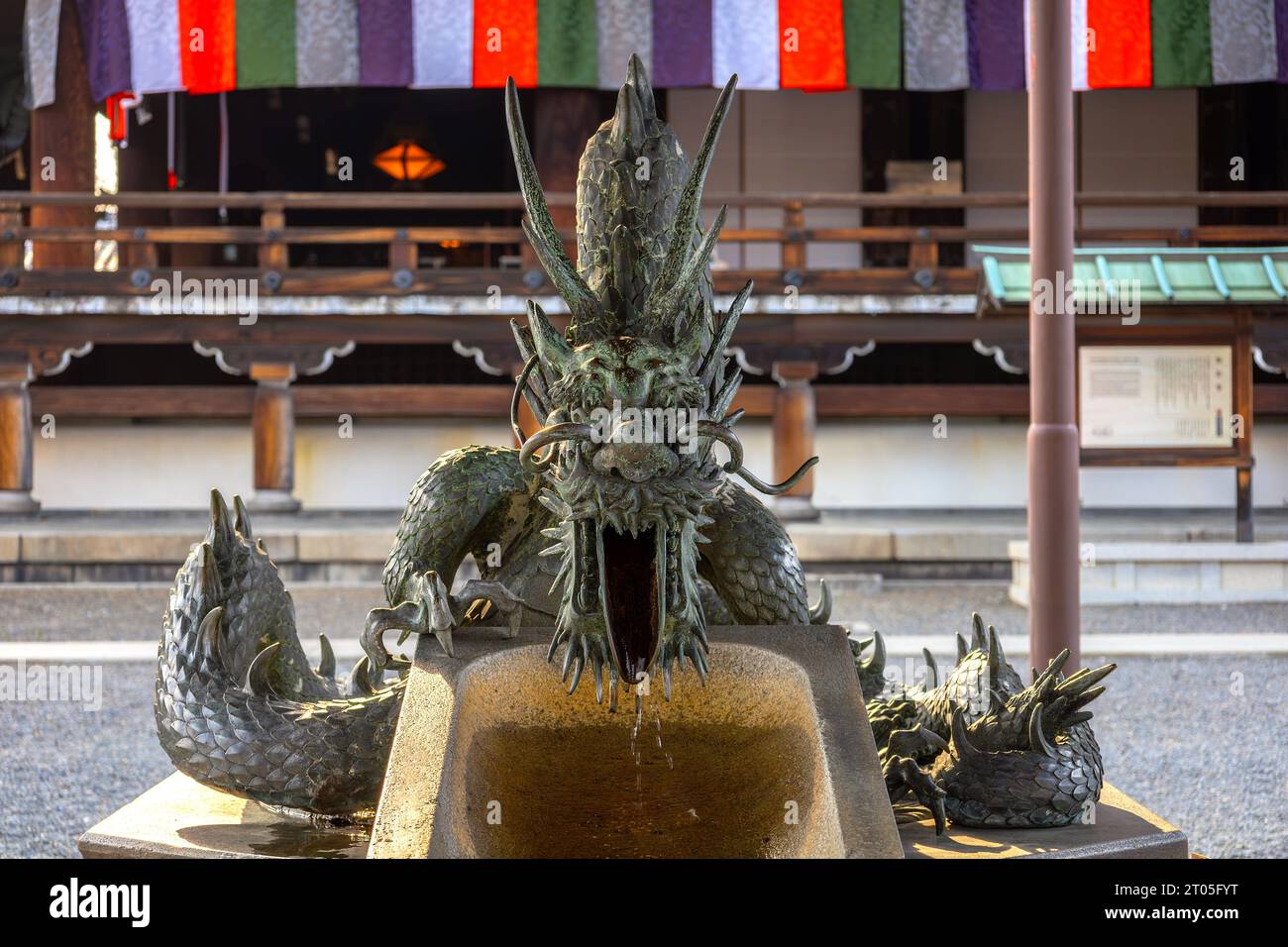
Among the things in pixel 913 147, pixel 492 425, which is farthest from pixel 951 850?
pixel 913 147

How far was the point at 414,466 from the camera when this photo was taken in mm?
13203

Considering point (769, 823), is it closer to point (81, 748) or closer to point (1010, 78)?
point (81, 748)

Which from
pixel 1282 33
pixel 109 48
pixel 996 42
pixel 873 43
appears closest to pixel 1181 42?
pixel 1282 33

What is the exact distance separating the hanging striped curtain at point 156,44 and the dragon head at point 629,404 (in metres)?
9.63

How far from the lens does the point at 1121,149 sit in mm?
13242

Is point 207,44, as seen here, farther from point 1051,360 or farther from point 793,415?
point 1051,360

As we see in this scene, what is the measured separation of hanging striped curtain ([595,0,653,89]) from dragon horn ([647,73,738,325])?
917cm

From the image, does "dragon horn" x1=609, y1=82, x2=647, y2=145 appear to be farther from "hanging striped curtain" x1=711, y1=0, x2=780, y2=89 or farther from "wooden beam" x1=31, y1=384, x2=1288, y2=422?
"wooden beam" x1=31, y1=384, x2=1288, y2=422

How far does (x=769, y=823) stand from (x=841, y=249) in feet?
37.5

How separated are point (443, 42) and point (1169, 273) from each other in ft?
19.8

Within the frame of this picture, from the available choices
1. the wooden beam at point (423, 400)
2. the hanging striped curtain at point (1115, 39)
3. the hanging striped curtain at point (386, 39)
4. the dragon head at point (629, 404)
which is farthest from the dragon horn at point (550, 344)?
the wooden beam at point (423, 400)

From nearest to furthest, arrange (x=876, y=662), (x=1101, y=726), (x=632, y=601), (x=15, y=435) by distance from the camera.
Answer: (x=632, y=601) → (x=876, y=662) → (x=1101, y=726) → (x=15, y=435)

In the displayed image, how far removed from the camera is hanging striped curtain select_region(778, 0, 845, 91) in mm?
11109
